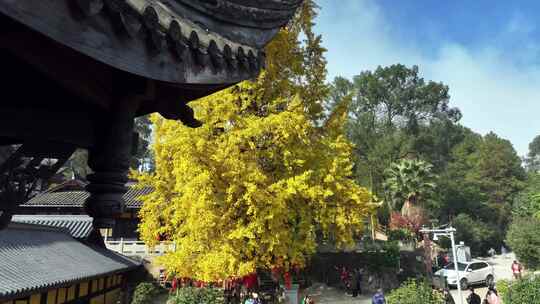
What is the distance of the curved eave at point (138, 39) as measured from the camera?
178cm

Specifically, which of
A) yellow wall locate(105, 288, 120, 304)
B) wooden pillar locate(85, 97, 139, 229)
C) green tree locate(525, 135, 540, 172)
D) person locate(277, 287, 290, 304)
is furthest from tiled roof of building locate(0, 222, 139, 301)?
green tree locate(525, 135, 540, 172)

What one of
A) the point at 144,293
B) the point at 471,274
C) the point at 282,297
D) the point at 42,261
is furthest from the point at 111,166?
the point at 471,274

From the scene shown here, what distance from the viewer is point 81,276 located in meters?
12.4

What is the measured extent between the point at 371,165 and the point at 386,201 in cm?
449

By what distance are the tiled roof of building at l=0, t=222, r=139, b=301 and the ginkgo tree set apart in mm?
2754

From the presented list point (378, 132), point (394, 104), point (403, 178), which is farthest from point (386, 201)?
point (394, 104)

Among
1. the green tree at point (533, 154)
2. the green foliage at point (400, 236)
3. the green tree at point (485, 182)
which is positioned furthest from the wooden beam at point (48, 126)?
the green tree at point (533, 154)

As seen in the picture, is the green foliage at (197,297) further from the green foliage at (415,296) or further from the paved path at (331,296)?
the green foliage at (415,296)

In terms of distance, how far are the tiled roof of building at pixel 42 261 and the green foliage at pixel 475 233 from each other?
36.3 meters

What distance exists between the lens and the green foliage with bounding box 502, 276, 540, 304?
1188 cm

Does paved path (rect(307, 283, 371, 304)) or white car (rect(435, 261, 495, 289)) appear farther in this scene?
white car (rect(435, 261, 495, 289))

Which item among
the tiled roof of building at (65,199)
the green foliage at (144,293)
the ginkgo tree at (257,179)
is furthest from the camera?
the tiled roof of building at (65,199)

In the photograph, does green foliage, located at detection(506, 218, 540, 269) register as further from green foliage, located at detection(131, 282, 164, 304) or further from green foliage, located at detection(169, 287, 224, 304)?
A: green foliage, located at detection(131, 282, 164, 304)

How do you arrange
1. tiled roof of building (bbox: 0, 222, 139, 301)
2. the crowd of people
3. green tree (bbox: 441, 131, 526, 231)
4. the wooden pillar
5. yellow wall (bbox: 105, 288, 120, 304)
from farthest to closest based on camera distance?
green tree (bbox: 441, 131, 526, 231) → the crowd of people → yellow wall (bbox: 105, 288, 120, 304) → tiled roof of building (bbox: 0, 222, 139, 301) → the wooden pillar
